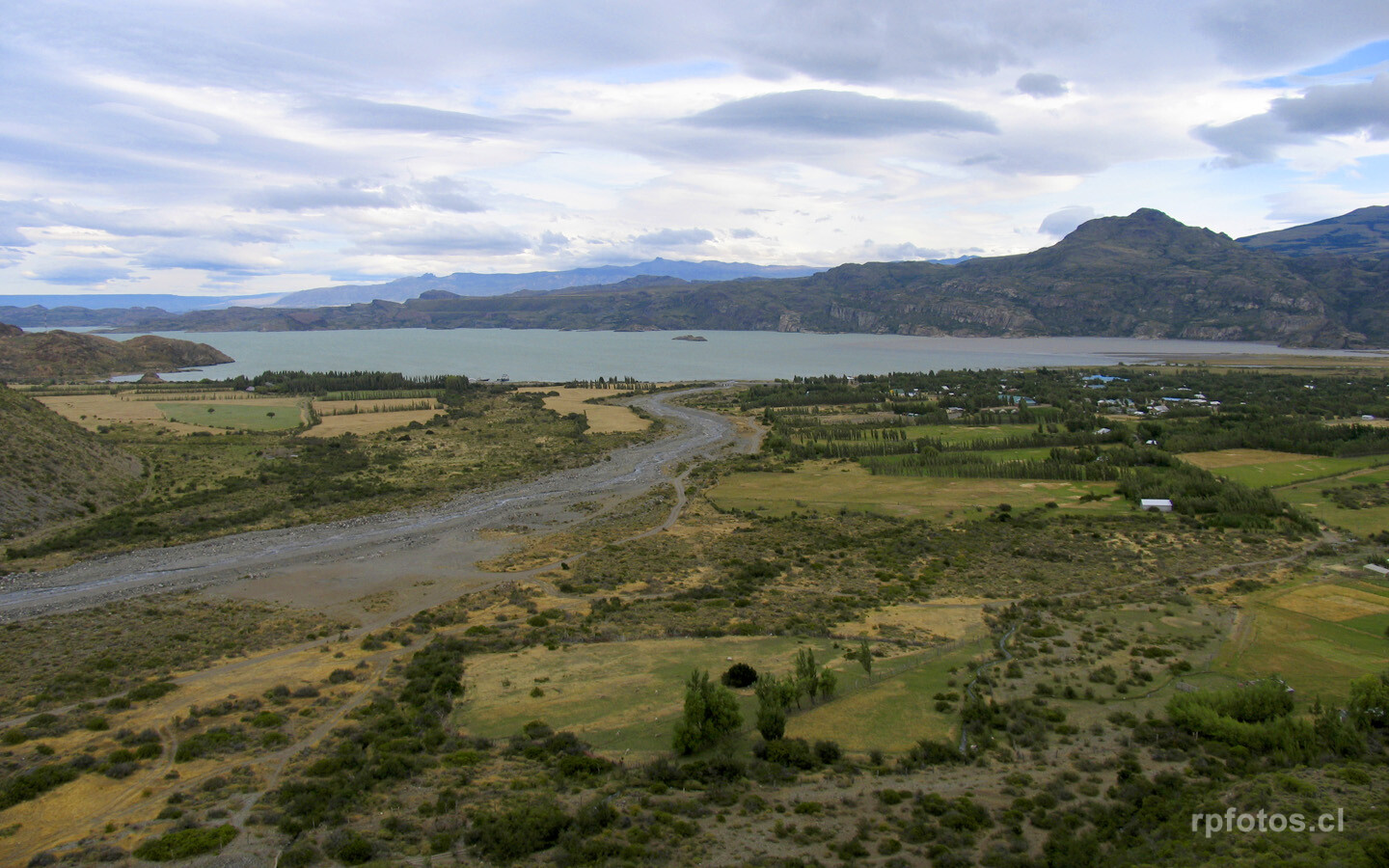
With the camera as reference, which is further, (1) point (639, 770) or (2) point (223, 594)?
→ (2) point (223, 594)

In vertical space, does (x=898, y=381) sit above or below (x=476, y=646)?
above

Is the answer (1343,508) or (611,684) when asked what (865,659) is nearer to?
(611,684)

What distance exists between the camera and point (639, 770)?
68.2ft

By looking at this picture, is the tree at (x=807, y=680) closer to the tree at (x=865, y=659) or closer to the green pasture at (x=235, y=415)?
the tree at (x=865, y=659)

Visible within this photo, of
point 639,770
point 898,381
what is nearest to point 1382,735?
point 639,770

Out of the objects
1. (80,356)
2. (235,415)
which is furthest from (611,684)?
(80,356)

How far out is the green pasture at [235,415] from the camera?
291 feet

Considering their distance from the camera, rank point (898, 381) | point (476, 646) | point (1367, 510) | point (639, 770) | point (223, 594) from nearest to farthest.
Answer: point (639, 770), point (476, 646), point (223, 594), point (1367, 510), point (898, 381)

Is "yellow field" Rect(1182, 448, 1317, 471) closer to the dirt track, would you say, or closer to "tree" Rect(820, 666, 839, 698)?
the dirt track

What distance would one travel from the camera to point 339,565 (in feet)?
135

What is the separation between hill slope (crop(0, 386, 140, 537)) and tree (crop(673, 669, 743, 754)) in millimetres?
45150

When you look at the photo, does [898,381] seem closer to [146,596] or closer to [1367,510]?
[1367,510]

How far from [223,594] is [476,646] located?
624 inches

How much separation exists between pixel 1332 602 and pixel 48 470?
77102mm
